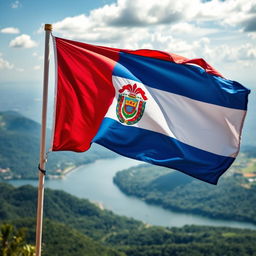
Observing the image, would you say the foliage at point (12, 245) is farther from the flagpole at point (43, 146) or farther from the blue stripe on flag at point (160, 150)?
the blue stripe on flag at point (160, 150)

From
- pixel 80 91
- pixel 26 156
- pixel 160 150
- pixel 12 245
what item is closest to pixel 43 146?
pixel 80 91

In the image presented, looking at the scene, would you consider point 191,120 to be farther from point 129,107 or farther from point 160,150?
point 129,107

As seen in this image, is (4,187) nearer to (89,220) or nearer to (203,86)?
Result: (89,220)

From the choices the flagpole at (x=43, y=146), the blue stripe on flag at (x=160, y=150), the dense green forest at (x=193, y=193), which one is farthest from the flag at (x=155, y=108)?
the dense green forest at (x=193, y=193)

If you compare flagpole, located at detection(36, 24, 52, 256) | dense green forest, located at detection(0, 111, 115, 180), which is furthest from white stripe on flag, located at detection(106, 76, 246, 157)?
dense green forest, located at detection(0, 111, 115, 180)

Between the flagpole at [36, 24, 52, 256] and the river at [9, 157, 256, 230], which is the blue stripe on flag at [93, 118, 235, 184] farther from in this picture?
the river at [9, 157, 256, 230]
